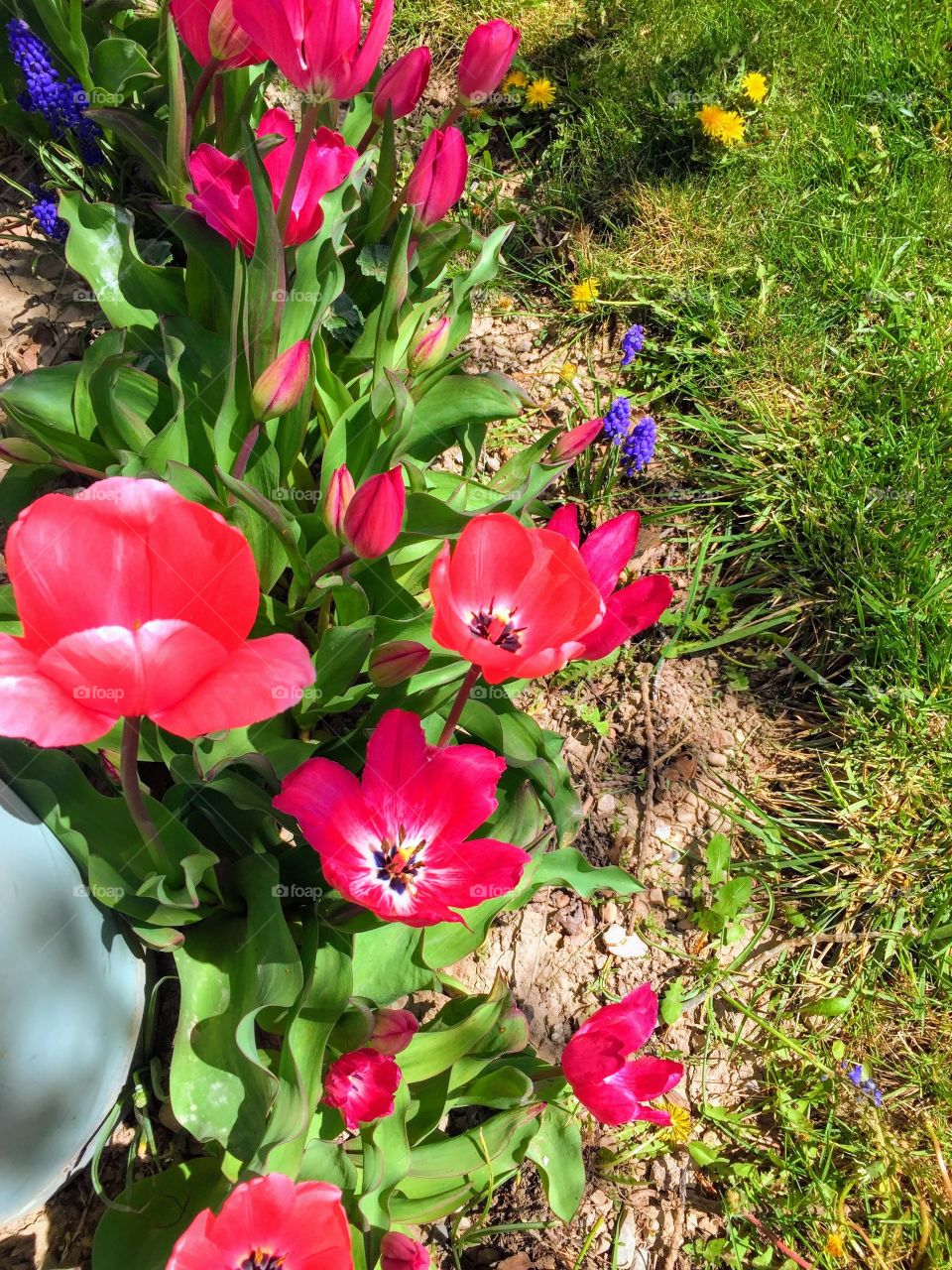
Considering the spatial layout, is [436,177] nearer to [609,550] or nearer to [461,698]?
[609,550]

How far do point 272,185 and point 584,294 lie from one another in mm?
1434

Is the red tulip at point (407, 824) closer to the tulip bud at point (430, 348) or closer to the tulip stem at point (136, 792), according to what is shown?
the tulip stem at point (136, 792)

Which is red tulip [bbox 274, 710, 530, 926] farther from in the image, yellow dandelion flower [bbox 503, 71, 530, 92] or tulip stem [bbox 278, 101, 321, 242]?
yellow dandelion flower [bbox 503, 71, 530, 92]

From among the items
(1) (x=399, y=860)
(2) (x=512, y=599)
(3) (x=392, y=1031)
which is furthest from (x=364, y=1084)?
(2) (x=512, y=599)

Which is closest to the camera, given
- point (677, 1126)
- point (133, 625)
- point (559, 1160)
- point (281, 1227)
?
point (133, 625)

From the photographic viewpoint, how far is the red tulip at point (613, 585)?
144 centimetres

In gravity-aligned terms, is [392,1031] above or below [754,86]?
below

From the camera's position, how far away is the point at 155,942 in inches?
59.8

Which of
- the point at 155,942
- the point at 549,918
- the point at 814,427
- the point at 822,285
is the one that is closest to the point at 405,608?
the point at 155,942

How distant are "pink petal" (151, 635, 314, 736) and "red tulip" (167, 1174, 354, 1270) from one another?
1.99 feet

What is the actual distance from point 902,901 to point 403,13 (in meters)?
3.14

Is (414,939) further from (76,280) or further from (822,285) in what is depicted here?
(822,285)

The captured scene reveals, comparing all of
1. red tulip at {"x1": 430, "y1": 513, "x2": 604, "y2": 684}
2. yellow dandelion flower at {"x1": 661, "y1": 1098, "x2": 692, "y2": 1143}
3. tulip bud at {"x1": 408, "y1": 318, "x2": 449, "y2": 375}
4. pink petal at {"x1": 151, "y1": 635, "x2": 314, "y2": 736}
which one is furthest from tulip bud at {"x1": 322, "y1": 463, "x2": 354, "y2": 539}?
yellow dandelion flower at {"x1": 661, "y1": 1098, "x2": 692, "y2": 1143}

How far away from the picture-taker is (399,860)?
→ 138 cm
